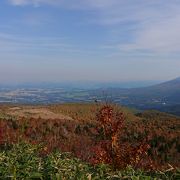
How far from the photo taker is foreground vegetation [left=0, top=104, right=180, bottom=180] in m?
5.80

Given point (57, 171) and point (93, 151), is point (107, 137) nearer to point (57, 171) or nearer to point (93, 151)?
point (93, 151)

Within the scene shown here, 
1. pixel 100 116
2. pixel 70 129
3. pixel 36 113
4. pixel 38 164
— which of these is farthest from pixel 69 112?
pixel 38 164

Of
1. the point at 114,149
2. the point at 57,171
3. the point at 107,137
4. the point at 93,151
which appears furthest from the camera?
the point at 93,151

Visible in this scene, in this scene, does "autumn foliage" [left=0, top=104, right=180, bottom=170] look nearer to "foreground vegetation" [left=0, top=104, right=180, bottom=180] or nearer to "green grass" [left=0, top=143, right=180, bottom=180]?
"foreground vegetation" [left=0, top=104, right=180, bottom=180]

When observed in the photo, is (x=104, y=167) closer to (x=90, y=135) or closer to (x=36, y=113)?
(x=90, y=135)

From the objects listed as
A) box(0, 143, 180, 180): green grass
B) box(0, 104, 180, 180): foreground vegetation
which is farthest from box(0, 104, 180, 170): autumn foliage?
box(0, 143, 180, 180): green grass

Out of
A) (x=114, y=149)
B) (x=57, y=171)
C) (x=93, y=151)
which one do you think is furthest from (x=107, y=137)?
(x=57, y=171)

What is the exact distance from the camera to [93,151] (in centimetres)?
1380

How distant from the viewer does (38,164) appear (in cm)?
627

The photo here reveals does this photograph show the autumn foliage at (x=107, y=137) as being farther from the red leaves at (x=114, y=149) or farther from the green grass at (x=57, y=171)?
the green grass at (x=57, y=171)

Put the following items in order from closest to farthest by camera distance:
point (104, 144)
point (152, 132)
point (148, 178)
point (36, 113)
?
1. point (148, 178)
2. point (104, 144)
3. point (152, 132)
4. point (36, 113)

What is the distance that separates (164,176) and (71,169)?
1.17 m

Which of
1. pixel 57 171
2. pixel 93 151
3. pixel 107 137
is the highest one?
pixel 57 171

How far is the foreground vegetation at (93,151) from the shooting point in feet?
19.0
